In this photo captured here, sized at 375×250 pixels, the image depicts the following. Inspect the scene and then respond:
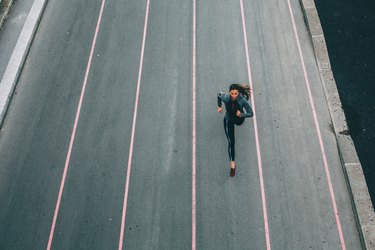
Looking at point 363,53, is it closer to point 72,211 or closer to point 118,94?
point 118,94

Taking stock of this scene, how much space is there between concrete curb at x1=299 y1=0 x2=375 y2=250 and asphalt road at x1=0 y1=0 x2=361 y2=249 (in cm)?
19

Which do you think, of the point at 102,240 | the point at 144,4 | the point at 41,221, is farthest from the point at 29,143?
the point at 144,4

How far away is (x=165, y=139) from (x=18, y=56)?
5.09 metres

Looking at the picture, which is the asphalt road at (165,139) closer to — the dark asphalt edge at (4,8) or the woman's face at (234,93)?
the dark asphalt edge at (4,8)

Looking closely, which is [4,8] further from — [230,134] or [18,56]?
[230,134]

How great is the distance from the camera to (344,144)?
751cm

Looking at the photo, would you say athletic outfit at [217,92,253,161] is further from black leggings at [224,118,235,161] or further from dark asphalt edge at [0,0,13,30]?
dark asphalt edge at [0,0,13,30]

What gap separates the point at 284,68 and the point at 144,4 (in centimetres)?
490

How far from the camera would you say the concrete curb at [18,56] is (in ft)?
28.3

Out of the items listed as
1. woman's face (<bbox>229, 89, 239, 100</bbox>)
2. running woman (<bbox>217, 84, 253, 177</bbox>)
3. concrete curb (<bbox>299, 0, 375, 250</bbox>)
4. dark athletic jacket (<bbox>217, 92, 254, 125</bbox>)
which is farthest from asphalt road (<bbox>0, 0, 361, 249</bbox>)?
woman's face (<bbox>229, 89, 239, 100</bbox>)

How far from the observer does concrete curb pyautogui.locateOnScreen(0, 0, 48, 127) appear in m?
8.64

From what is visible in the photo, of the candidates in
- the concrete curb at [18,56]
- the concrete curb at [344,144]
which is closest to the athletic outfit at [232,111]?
the concrete curb at [344,144]

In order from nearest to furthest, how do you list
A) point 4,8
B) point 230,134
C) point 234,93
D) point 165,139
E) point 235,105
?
point 234,93 < point 235,105 < point 230,134 < point 165,139 < point 4,8

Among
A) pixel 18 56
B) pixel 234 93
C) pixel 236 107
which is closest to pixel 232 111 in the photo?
pixel 236 107
